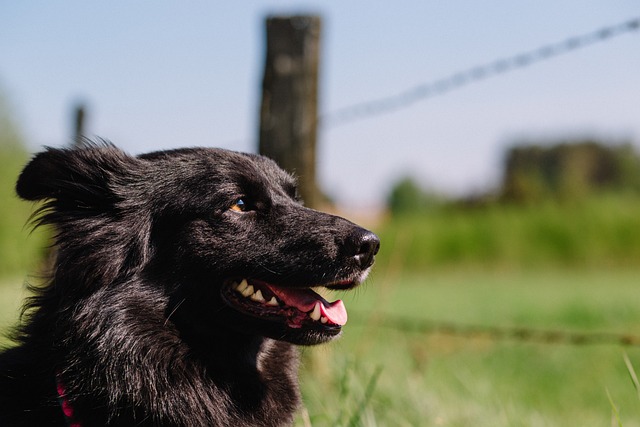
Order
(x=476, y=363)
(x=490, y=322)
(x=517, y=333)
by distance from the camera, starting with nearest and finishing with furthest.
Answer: (x=517, y=333) → (x=476, y=363) → (x=490, y=322)

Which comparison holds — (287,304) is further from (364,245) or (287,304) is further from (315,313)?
(364,245)

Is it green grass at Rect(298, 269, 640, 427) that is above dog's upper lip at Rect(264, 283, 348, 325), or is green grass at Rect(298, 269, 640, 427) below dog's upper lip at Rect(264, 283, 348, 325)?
below

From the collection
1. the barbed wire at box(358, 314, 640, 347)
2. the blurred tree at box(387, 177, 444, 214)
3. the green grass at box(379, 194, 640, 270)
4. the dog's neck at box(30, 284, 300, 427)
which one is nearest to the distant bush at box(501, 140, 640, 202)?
the blurred tree at box(387, 177, 444, 214)

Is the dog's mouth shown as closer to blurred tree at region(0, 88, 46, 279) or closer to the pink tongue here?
the pink tongue

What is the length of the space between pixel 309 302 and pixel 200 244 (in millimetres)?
507

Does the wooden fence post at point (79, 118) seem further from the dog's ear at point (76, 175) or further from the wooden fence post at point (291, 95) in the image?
the dog's ear at point (76, 175)

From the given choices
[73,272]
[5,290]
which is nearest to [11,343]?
[73,272]

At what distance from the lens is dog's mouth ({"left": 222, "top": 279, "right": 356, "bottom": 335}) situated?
9.22 feet

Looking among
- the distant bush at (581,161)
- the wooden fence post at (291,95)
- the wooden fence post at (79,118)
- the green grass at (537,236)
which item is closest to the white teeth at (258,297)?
the wooden fence post at (291,95)

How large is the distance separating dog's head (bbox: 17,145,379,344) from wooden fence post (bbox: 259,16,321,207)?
1.63m

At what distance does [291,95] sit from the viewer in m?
4.59

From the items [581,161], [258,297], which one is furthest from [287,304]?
[581,161]

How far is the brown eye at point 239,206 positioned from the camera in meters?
2.96

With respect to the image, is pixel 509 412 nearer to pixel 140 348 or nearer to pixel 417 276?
pixel 140 348
